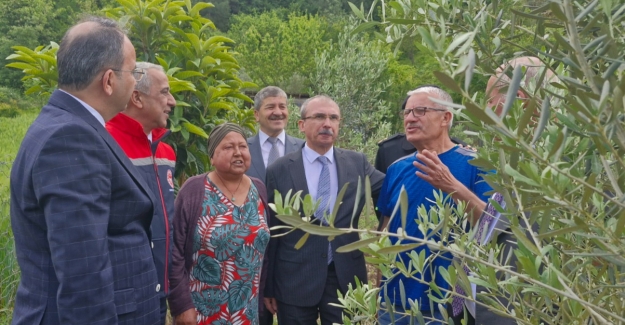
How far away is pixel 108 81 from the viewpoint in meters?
2.60

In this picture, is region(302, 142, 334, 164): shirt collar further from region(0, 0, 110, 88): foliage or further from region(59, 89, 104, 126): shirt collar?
region(0, 0, 110, 88): foliage

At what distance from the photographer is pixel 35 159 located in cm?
236

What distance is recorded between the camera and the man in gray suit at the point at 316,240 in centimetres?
437

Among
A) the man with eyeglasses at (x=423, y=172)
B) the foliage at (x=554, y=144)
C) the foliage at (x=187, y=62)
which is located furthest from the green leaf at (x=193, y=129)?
the foliage at (x=554, y=144)

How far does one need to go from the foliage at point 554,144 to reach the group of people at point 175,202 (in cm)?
14

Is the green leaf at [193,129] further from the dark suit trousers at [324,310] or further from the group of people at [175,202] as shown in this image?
the dark suit trousers at [324,310]

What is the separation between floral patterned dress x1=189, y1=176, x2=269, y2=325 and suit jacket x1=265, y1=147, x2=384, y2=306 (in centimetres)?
38

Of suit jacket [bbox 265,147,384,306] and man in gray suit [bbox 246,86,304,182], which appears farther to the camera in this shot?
man in gray suit [bbox 246,86,304,182]

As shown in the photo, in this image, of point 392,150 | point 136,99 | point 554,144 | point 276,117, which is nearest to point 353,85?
point 276,117

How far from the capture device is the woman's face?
13.7 feet

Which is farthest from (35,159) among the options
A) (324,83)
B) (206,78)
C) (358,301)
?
(324,83)

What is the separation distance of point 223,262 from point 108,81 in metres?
1.77

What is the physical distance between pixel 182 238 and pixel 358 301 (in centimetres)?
236

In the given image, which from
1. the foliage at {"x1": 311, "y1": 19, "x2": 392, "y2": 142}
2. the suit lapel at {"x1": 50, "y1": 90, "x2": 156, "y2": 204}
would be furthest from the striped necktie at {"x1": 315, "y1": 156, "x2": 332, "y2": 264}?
the foliage at {"x1": 311, "y1": 19, "x2": 392, "y2": 142}
